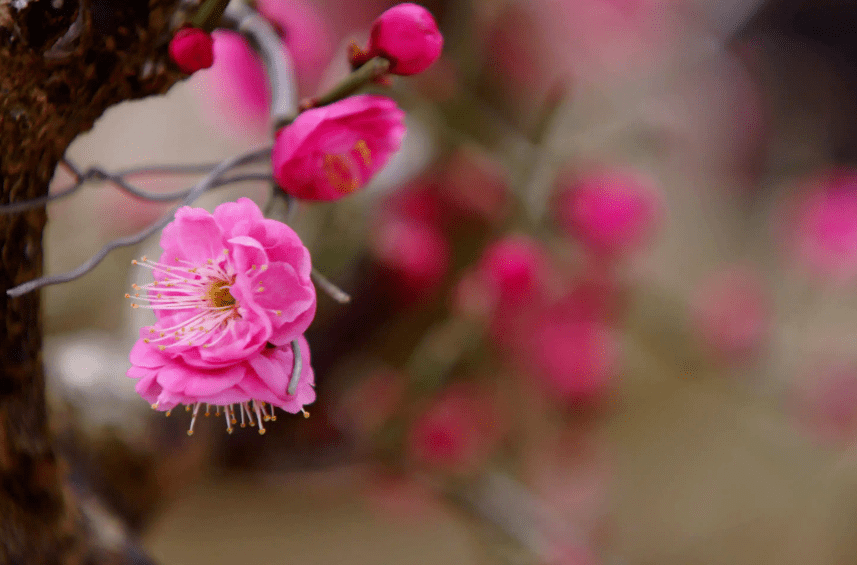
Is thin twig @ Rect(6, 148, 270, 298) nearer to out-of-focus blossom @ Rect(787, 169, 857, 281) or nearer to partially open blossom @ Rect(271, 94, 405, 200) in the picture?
partially open blossom @ Rect(271, 94, 405, 200)

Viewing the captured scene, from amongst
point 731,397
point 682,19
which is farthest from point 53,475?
point 682,19

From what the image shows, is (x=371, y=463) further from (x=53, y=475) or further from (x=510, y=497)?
(x=53, y=475)

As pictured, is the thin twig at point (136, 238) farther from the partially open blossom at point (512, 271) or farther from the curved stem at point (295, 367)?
the partially open blossom at point (512, 271)

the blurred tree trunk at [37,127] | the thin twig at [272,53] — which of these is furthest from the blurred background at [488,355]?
the thin twig at [272,53]

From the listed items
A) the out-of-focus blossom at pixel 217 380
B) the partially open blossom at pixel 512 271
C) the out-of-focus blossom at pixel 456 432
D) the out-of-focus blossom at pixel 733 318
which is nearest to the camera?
Answer: the out-of-focus blossom at pixel 217 380

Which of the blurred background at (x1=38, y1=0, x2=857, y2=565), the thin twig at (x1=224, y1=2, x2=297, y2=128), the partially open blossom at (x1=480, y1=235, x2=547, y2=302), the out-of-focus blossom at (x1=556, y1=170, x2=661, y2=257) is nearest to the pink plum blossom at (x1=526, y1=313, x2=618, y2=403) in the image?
the blurred background at (x1=38, y1=0, x2=857, y2=565)

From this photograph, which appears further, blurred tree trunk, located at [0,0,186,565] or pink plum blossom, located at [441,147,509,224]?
pink plum blossom, located at [441,147,509,224]

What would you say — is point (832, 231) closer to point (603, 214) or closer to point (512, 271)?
point (603, 214)
